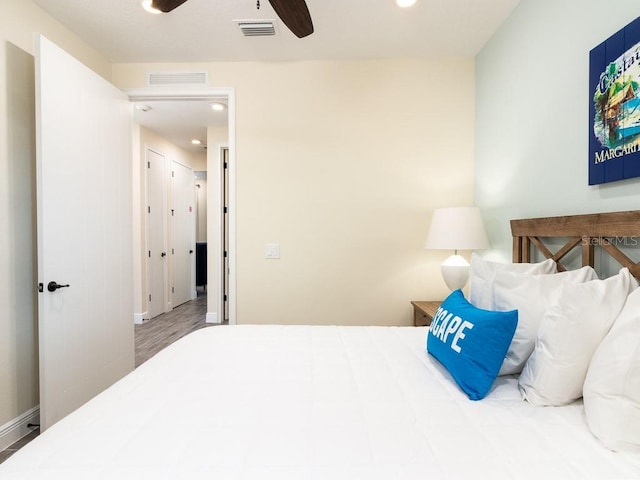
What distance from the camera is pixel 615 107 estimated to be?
4.05ft

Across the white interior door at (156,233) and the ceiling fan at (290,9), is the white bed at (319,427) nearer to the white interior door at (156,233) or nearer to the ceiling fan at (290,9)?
the ceiling fan at (290,9)

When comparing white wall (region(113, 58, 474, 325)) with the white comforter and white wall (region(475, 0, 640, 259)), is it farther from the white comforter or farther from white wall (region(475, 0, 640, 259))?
the white comforter

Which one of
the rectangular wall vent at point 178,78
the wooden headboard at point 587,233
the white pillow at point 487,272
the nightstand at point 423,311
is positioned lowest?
the nightstand at point 423,311

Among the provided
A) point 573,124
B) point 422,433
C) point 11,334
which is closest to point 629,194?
point 573,124

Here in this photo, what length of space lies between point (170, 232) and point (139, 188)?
100cm

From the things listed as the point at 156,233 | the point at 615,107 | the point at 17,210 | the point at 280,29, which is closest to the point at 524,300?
the point at 615,107

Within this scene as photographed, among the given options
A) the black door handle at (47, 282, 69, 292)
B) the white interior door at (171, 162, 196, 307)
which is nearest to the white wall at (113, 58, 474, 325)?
the black door handle at (47, 282, 69, 292)

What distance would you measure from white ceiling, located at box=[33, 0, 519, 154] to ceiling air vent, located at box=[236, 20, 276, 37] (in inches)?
1.2

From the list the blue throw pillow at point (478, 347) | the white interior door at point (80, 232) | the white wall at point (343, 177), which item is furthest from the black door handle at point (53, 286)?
the blue throw pillow at point (478, 347)

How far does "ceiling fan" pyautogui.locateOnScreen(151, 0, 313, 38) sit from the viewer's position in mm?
1394

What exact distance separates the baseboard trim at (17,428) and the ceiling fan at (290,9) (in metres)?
2.44

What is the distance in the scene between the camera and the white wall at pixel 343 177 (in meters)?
2.56

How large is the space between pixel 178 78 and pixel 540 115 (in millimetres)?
2594

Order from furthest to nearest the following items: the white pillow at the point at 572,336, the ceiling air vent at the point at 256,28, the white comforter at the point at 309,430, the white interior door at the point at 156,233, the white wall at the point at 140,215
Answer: the white interior door at the point at 156,233
the white wall at the point at 140,215
the ceiling air vent at the point at 256,28
the white pillow at the point at 572,336
the white comforter at the point at 309,430
